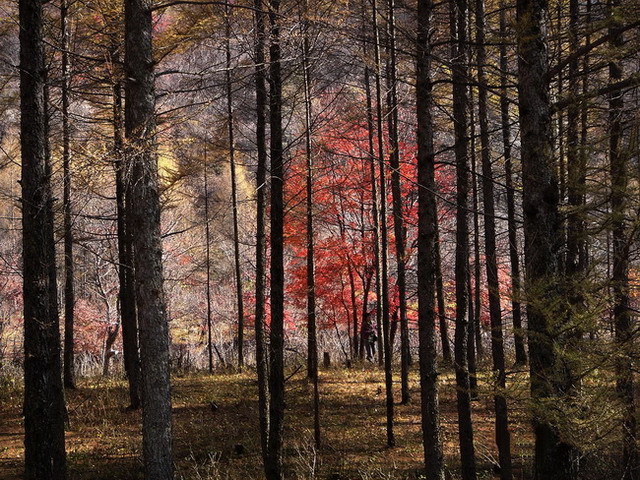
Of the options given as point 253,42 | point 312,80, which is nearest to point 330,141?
point 312,80

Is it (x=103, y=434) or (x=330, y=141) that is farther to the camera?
(x=330, y=141)

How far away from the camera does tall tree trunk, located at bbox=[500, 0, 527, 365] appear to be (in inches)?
162

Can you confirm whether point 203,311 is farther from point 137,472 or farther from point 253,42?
point 253,42

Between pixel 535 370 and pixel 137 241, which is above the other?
pixel 137 241

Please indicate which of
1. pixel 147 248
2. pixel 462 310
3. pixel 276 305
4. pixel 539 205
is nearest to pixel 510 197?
pixel 462 310

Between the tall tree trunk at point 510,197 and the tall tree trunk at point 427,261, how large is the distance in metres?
0.85

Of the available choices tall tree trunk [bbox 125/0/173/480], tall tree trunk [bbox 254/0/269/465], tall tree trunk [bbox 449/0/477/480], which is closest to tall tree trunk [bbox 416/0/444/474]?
tall tree trunk [bbox 449/0/477/480]

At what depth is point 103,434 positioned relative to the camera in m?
10.3

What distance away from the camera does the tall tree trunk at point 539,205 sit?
4117mm

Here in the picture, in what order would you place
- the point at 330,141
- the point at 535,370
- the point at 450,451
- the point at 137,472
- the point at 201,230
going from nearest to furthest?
the point at 535,370
the point at 137,472
the point at 450,451
the point at 330,141
the point at 201,230

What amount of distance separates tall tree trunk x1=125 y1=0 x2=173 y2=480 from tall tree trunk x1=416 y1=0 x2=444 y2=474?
9.49ft

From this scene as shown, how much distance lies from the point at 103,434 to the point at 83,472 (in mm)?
1876

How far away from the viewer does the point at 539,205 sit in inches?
170

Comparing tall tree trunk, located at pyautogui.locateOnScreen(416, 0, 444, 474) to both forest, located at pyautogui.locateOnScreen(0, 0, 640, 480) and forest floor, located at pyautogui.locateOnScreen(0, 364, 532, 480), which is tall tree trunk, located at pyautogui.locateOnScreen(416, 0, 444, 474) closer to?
forest, located at pyautogui.locateOnScreen(0, 0, 640, 480)
